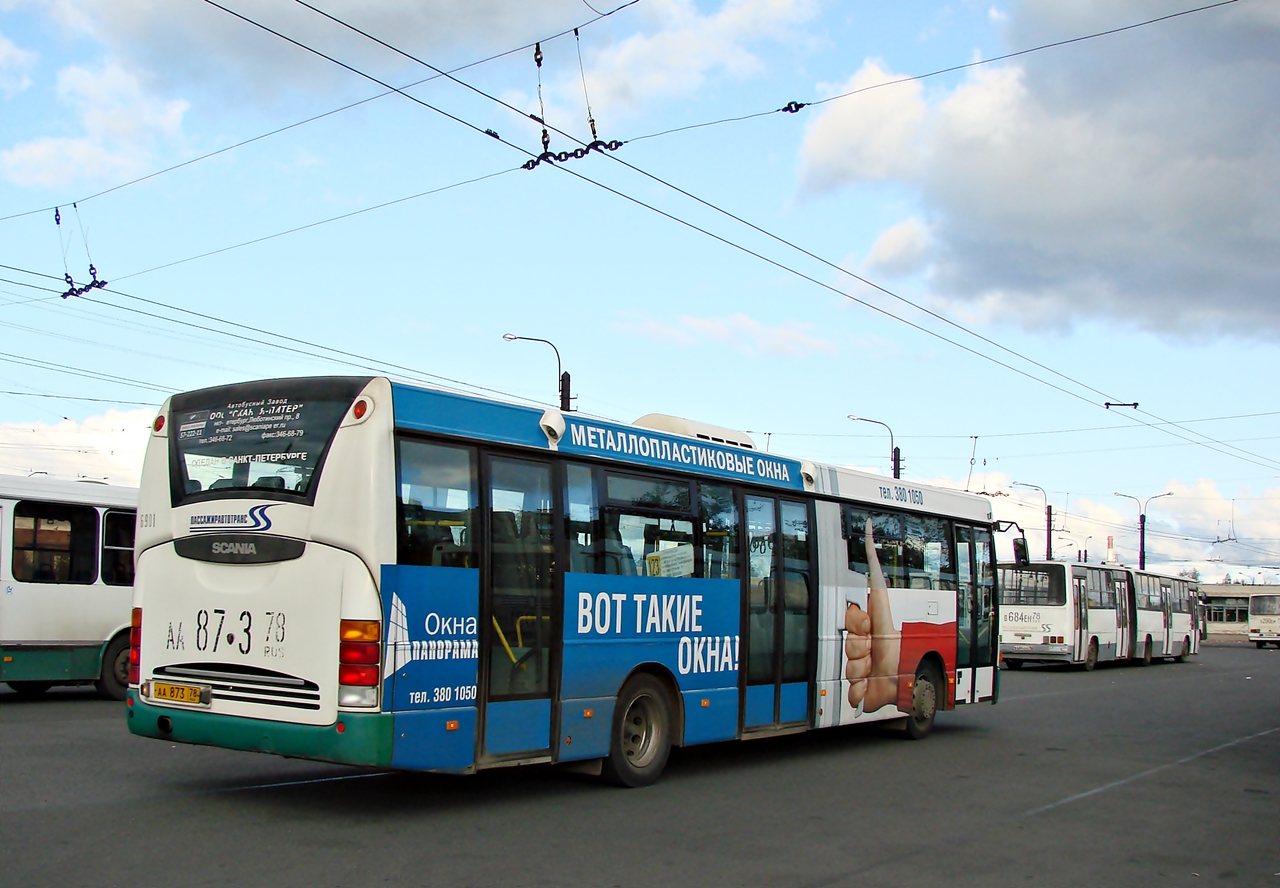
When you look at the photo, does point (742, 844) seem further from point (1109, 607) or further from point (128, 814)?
point (1109, 607)

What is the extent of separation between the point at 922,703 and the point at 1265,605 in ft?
203

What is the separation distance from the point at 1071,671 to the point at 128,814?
3181 cm

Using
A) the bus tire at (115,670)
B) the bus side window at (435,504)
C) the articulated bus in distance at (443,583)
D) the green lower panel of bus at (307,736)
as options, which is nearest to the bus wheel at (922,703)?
the articulated bus in distance at (443,583)

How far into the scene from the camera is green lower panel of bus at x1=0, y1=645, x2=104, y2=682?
15.9m

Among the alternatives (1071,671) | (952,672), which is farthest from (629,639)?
(1071,671)

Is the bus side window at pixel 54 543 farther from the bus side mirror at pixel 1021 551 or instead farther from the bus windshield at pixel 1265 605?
the bus windshield at pixel 1265 605

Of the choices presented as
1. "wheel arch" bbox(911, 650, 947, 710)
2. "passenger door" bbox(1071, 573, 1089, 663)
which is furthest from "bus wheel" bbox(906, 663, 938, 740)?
"passenger door" bbox(1071, 573, 1089, 663)

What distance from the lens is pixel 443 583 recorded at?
331 inches

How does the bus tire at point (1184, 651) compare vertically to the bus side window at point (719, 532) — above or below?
below

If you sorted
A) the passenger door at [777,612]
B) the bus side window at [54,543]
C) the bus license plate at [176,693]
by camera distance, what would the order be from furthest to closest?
the bus side window at [54,543]
the passenger door at [777,612]
the bus license plate at [176,693]

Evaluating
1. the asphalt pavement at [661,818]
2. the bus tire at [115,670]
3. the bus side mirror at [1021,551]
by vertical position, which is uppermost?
the bus side mirror at [1021,551]

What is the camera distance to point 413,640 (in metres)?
8.16

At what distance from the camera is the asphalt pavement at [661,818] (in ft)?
23.3

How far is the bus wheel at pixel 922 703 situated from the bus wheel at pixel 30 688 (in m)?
12.3
